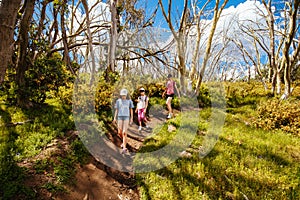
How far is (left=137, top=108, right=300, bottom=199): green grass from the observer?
401 centimetres

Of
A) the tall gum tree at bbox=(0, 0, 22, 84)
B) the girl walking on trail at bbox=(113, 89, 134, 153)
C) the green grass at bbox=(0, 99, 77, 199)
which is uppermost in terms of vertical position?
the tall gum tree at bbox=(0, 0, 22, 84)

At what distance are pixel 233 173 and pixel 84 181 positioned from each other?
3175 millimetres

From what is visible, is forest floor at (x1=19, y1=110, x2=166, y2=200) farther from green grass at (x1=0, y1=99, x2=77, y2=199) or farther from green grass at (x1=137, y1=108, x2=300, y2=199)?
green grass at (x1=137, y1=108, x2=300, y2=199)

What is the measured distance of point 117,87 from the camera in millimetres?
8578

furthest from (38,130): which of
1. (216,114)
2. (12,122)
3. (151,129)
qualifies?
(216,114)

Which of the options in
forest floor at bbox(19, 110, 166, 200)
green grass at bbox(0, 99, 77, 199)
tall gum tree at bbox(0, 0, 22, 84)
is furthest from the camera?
forest floor at bbox(19, 110, 166, 200)

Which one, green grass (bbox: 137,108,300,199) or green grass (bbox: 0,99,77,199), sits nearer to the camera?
green grass (bbox: 0,99,77,199)

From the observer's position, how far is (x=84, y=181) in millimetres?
4492

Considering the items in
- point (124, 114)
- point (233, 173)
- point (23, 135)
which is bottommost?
point (233, 173)

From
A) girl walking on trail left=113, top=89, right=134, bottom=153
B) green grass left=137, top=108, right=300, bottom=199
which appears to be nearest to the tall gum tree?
green grass left=137, top=108, right=300, bottom=199

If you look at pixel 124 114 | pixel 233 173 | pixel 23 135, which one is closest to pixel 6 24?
pixel 124 114

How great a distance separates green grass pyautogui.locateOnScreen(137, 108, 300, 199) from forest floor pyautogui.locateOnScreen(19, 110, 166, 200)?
0.38 metres

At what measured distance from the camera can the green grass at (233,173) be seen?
401cm

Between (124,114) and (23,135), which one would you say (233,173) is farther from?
(23,135)
